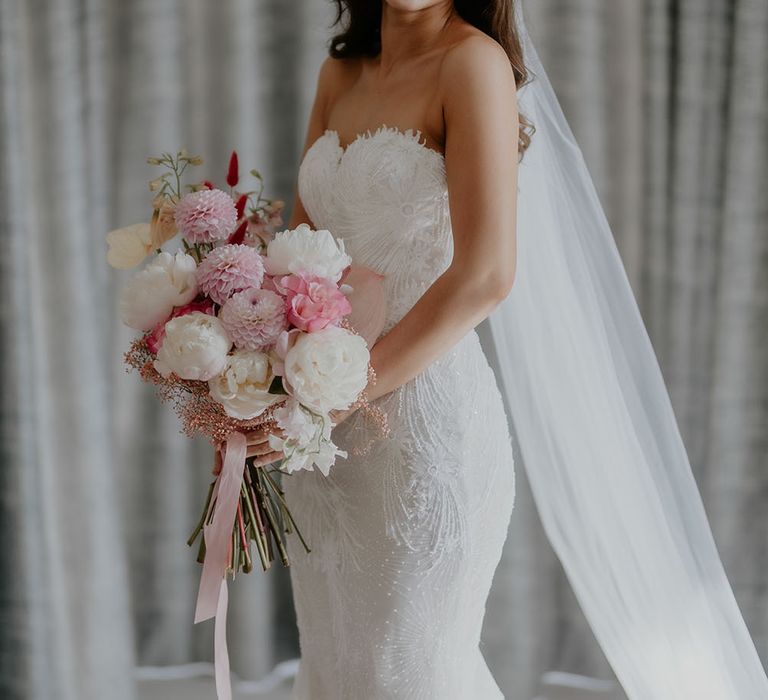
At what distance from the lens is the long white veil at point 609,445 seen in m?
1.83

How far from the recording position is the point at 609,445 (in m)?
1.83

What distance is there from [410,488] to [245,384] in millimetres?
428

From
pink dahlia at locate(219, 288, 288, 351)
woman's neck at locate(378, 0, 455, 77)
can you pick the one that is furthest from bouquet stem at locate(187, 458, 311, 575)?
woman's neck at locate(378, 0, 455, 77)

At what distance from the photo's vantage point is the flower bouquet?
1298 millimetres

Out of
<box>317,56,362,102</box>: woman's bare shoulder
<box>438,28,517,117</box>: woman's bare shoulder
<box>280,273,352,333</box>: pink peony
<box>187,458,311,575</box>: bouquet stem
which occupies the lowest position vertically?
<box>187,458,311,575</box>: bouquet stem

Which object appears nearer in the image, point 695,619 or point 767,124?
point 695,619

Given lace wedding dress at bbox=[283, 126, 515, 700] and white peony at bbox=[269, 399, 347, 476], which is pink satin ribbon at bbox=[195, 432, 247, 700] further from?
lace wedding dress at bbox=[283, 126, 515, 700]

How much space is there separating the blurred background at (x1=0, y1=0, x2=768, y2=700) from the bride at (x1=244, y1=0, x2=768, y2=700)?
2.78 ft

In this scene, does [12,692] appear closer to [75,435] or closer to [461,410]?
[75,435]

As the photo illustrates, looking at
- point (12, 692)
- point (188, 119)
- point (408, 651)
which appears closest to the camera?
point (408, 651)

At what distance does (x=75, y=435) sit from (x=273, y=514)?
1.23 m

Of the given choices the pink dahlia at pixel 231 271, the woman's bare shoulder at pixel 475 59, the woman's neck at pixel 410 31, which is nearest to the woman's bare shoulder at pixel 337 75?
the woman's neck at pixel 410 31

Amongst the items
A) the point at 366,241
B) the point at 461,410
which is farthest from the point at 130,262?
the point at 461,410

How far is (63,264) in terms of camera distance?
2588mm
